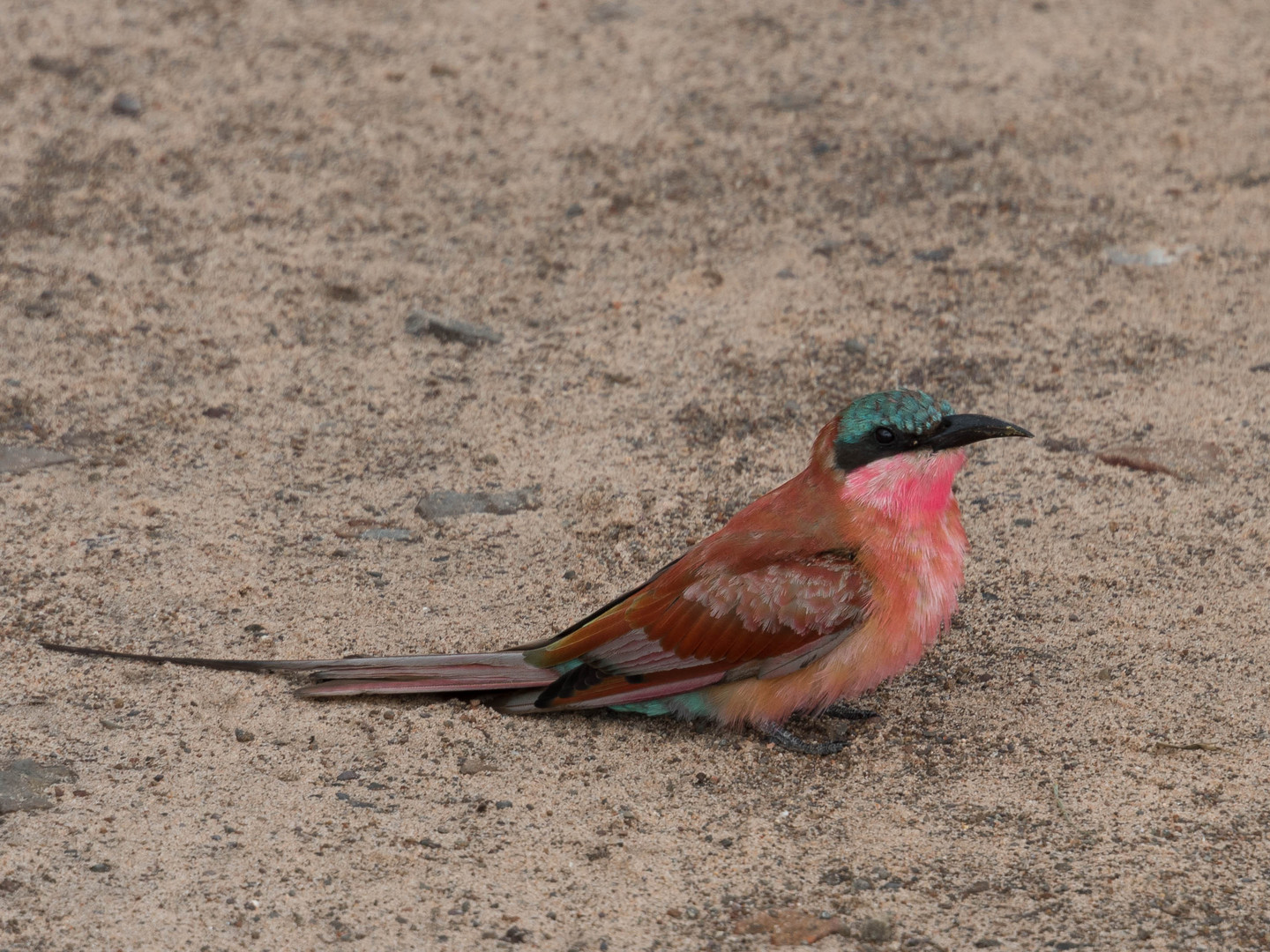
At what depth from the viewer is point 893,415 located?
3.55 m

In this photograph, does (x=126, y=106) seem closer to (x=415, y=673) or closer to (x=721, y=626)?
(x=415, y=673)

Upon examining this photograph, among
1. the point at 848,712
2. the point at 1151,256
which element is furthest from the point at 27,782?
the point at 1151,256

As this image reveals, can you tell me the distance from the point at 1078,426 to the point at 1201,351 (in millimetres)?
656

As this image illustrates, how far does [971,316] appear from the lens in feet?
17.5

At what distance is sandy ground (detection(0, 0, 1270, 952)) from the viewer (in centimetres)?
309

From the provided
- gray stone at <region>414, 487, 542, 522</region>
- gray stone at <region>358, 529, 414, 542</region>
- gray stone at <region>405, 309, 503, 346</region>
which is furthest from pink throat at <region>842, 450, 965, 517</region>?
gray stone at <region>405, 309, 503, 346</region>

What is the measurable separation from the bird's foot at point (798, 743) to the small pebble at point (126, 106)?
14.5ft

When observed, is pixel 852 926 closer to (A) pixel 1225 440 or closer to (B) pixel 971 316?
(A) pixel 1225 440

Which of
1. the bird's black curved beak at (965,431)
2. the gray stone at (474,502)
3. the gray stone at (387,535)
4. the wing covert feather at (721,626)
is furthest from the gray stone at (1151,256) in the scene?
the gray stone at (387,535)

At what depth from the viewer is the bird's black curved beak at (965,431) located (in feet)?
11.5

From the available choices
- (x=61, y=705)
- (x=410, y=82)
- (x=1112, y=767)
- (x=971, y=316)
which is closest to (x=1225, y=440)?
(x=971, y=316)

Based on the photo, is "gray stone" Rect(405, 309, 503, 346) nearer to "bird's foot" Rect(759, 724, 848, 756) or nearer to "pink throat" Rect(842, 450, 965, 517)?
"pink throat" Rect(842, 450, 965, 517)

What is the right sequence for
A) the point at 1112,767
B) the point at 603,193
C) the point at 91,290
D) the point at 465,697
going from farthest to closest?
the point at 603,193 → the point at 91,290 → the point at 465,697 → the point at 1112,767

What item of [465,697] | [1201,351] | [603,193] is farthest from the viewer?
[603,193]
